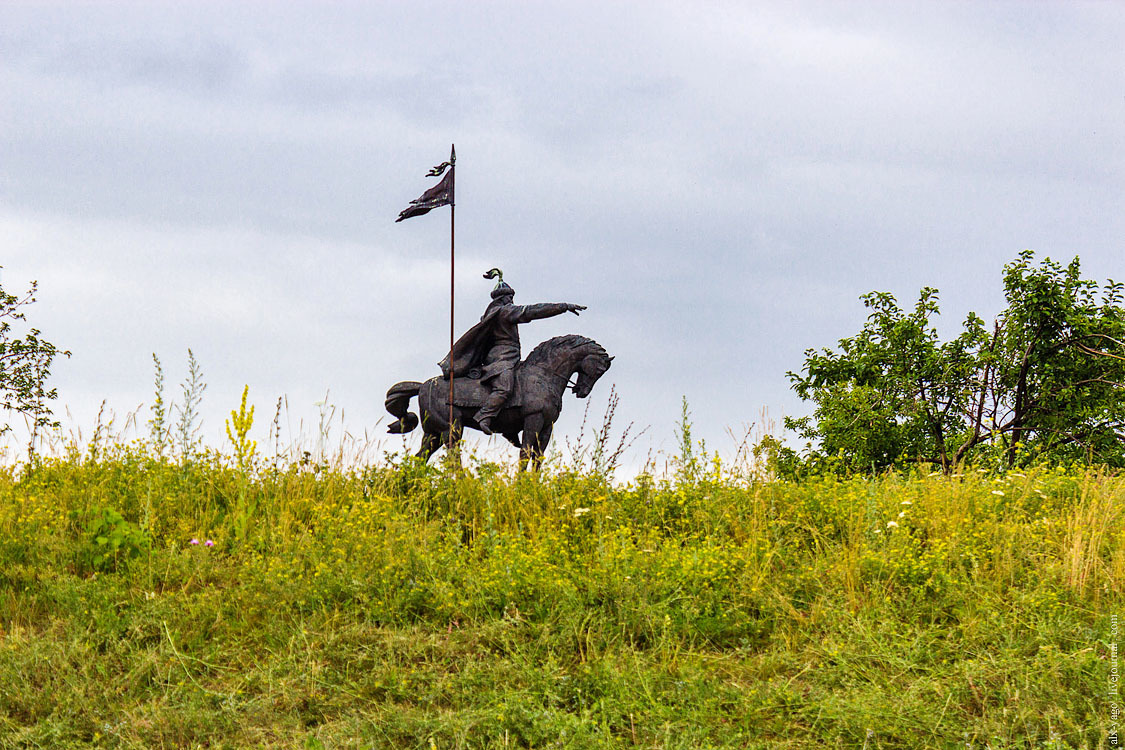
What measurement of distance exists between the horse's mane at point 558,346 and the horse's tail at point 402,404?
4.84 ft

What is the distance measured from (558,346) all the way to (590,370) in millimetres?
480

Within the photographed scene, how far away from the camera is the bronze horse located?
492 inches

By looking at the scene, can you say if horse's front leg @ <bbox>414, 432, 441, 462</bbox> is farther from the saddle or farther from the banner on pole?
the banner on pole

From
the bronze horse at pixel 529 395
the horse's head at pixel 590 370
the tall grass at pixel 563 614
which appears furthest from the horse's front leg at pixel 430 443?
the tall grass at pixel 563 614

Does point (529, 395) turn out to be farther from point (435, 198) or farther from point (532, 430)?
point (435, 198)

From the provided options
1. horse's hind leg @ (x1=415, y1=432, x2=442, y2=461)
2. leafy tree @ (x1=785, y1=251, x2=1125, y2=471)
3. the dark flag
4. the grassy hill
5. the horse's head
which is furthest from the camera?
leafy tree @ (x1=785, y1=251, x2=1125, y2=471)

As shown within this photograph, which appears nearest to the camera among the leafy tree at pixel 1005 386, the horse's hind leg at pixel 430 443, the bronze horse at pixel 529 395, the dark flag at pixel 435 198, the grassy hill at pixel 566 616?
the grassy hill at pixel 566 616

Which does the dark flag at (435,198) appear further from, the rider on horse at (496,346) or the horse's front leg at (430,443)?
the horse's front leg at (430,443)

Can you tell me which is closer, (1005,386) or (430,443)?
(430,443)

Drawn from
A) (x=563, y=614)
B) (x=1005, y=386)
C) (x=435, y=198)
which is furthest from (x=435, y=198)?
(x=1005, y=386)

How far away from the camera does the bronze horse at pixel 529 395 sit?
12.5 m

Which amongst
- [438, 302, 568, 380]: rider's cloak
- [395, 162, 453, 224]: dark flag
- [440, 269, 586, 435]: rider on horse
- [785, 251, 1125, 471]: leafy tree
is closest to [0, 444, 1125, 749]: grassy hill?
[440, 269, 586, 435]: rider on horse

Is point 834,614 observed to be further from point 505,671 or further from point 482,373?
point 482,373

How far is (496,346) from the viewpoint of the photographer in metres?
12.8
